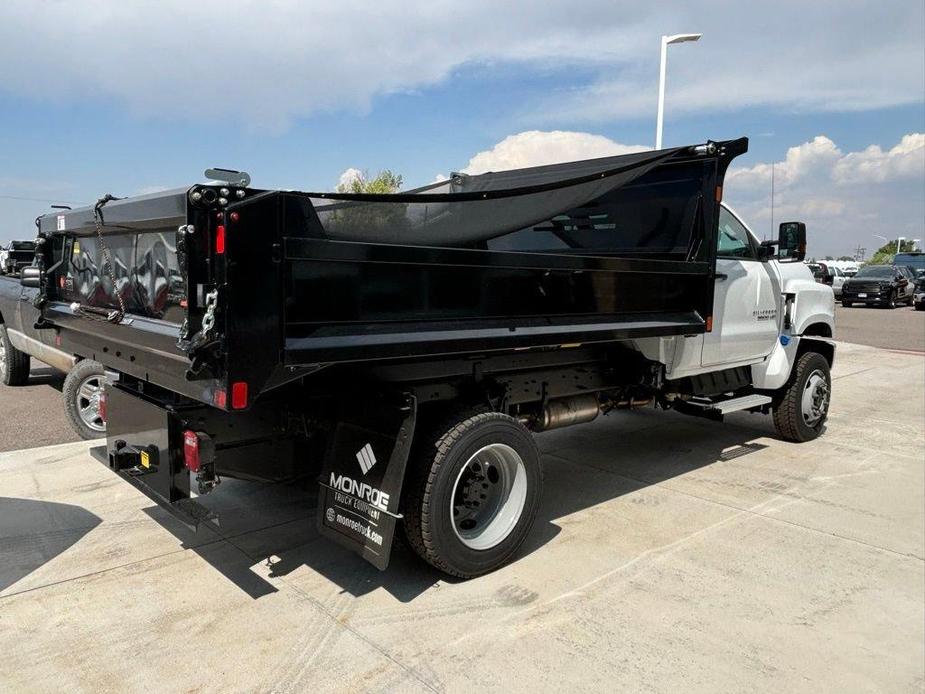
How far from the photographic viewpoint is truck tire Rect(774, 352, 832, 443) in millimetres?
6500

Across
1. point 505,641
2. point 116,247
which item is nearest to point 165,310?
point 116,247

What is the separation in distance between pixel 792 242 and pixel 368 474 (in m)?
4.10

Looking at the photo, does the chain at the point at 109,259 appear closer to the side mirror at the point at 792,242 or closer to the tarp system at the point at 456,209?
the tarp system at the point at 456,209

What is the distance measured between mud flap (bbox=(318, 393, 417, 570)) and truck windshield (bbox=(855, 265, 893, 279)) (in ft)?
100

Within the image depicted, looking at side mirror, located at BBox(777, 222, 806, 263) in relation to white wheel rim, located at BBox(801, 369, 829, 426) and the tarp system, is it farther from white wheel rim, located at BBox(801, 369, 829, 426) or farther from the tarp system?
the tarp system

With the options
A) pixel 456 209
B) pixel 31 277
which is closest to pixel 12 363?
pixel 31 277

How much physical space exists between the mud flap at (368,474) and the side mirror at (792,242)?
3.83m

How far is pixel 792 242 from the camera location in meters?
5.72

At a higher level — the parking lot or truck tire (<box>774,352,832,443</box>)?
truck tire (<box>774,352,832,443</box>)

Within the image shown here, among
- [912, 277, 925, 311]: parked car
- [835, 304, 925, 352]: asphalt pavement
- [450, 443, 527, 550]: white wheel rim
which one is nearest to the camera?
[450, 443, 527, 550]: white wheel rim

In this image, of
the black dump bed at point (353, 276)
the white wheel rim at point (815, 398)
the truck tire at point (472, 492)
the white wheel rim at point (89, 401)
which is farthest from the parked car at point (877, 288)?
the white wheel rim at point (89, 401)

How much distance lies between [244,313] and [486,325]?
4.12 ft

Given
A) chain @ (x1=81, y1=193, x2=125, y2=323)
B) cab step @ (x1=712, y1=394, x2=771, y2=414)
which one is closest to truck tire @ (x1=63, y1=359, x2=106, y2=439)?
chain @ (x1=81, y1=193, x2=125, y2=323)

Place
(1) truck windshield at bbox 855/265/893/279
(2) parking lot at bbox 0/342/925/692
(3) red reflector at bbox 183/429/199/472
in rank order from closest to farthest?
(2) parking lot at bbox 0/342/925/692
(3) red reflector at bbox 183/429/199/472
(1) truck windshield at bbox 855/265/893/279
